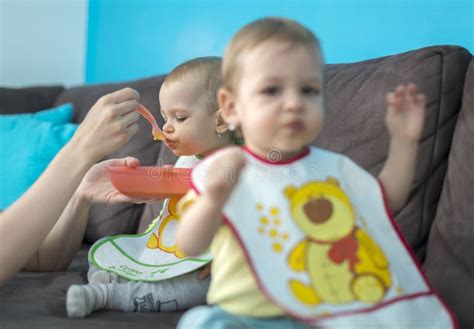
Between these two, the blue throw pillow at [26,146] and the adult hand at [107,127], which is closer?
the adult hand at [107,127]

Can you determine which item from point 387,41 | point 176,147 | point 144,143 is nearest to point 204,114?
point 176,147

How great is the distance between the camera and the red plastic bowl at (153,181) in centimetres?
117

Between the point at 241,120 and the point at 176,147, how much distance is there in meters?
0.46

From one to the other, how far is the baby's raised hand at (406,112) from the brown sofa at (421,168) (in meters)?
0.32

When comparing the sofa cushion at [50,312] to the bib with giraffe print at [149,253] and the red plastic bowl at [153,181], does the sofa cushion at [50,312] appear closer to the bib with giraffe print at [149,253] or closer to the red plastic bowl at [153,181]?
the bib with giraffe print at [149,253]

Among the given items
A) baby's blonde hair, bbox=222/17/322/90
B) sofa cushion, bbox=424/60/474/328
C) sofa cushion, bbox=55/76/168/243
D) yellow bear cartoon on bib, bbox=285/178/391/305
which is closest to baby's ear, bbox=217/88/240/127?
baby's blonde hair, bbox=222/17/322/90

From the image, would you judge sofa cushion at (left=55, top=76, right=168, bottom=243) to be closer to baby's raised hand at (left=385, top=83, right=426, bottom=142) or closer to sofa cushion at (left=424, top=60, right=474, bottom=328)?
sofa cushion at (left=424, top=60, right=474, bottom=328)

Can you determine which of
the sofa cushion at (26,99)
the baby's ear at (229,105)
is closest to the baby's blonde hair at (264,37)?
the baby's ear at (229,105)

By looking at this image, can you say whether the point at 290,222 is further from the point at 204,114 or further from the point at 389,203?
the point at 204,114

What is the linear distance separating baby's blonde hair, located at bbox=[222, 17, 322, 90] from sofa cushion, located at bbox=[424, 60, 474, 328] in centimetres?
48

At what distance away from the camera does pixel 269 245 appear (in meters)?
0.88

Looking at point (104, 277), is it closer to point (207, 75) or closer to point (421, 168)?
point (207, 75)

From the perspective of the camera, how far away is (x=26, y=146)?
7.09 ft

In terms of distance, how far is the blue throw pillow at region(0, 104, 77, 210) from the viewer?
2086 mm
